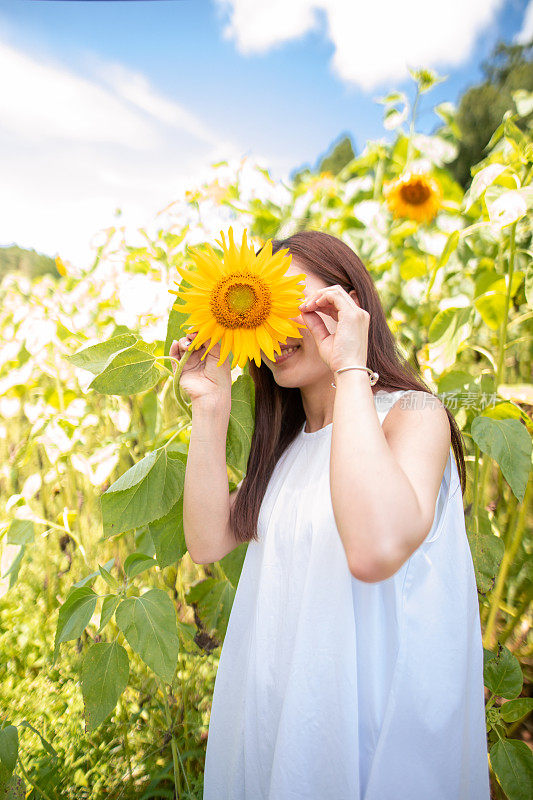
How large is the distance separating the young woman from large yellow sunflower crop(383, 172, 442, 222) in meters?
1.02

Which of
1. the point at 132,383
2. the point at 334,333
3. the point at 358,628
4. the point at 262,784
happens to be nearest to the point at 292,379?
the point at 334,333

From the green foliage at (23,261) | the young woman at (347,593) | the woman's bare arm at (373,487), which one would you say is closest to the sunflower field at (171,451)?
the young woman at (347,593)

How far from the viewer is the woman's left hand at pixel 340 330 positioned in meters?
0.77

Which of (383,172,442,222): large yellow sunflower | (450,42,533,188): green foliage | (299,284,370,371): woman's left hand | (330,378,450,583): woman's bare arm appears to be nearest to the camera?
(330,378,450,583): woman's bare arm

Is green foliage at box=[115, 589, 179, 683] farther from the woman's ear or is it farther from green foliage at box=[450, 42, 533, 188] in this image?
green foliage at box=[450, 42, 533, 188]

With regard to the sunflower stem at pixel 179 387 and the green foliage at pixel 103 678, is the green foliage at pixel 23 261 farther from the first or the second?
the green foliage at pixel 103 678

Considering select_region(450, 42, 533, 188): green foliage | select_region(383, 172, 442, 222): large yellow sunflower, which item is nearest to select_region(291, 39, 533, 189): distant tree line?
select_region(450, 42, 533, 188): green foliage

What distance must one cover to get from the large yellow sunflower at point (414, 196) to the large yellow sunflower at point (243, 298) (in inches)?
48.5

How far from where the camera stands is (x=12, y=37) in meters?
1.48

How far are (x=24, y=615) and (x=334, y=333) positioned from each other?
1438 millimetres

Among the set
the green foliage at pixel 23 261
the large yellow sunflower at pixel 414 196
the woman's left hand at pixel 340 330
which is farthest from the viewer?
the green foliage at pixel 23 261

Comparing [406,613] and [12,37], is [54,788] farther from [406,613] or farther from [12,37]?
[12,37]

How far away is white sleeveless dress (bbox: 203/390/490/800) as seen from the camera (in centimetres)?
73

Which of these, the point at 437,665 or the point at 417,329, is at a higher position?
the point at 417,329
